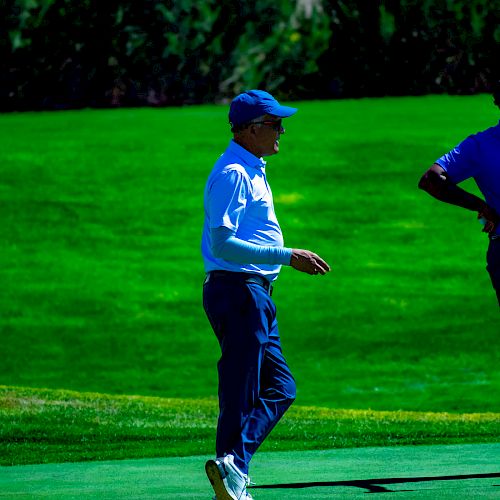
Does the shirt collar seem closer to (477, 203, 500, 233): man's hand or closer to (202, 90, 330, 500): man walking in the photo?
(202, 90, 330, 500): man walking

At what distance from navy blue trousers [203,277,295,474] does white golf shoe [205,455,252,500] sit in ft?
0.24

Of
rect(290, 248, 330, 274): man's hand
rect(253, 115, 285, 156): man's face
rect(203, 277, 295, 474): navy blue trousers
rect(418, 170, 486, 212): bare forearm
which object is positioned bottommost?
rect(203, 277, 295, 474): navy blue trousers

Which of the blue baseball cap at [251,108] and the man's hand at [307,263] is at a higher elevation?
the blue baseball cap at [251,108]

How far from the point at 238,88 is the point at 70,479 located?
21704 millimetres

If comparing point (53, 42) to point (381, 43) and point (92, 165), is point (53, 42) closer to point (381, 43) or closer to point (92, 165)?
point (92, 165)

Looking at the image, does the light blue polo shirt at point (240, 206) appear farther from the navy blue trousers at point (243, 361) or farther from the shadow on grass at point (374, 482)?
the shadow on grass at point (374, 482)

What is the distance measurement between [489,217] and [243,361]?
1424 mm

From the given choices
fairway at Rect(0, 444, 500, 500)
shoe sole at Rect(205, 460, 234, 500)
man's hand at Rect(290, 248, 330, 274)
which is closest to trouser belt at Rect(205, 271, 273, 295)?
man's hand at Rect(290, 248, 330, 274)

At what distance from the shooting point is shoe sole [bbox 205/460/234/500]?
6.46m

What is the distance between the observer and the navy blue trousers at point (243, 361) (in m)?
6.57

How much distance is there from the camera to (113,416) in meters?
12.5

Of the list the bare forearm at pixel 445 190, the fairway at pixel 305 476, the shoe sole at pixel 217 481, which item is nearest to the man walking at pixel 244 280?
the shoe sole at pixel 217 481

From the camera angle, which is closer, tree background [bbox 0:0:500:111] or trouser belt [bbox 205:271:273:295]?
trouser belt [bbox 205:271:273:295]

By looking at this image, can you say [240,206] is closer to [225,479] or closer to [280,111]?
[280,111]
